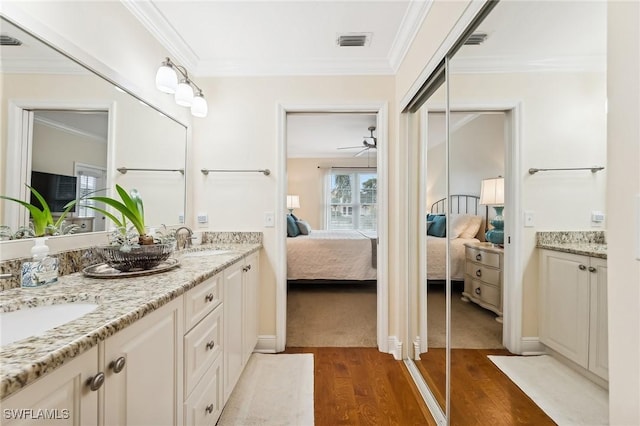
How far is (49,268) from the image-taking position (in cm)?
108

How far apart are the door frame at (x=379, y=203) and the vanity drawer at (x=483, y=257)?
98cm

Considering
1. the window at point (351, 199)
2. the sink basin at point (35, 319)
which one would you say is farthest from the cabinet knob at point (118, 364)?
the window at point (351, 199)

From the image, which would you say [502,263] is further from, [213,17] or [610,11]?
[213,17]

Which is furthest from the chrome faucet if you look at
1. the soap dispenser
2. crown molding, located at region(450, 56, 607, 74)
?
crown molding, located at region(450, 56, 607, 74)

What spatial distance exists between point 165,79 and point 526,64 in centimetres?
190

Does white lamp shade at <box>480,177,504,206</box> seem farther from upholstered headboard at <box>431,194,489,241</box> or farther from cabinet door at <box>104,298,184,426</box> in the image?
cabinet door at <box>104,298,184,426</box>

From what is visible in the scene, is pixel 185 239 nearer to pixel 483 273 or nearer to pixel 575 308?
pixel 483 273

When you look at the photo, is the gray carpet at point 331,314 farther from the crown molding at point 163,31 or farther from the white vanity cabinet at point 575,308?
the crown molding at point 163,31

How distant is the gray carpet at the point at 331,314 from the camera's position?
2.59 metres

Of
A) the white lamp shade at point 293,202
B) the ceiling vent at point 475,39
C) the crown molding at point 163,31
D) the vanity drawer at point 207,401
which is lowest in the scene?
the vanity drawer at point 207,401

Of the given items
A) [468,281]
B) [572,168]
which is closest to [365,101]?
[468,281]

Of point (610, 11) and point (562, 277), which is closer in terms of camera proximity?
point (610, 11)

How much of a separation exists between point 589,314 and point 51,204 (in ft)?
6.31

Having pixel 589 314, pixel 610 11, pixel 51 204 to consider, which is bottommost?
pixel 589 314
